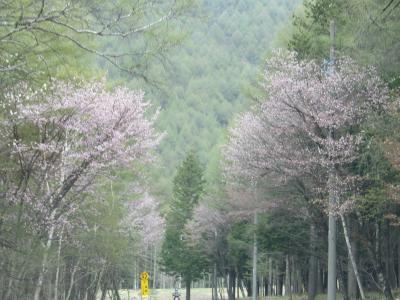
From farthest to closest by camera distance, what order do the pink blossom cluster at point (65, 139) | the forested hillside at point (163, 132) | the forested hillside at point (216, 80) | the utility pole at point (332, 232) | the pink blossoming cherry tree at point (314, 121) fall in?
the forested hillside at point (216, 80) → the pink blossoming cherry tree at point (314, 121) → the utility pole at point (332, 232) → the pink blossom cluster at point (65, 139) → the forested hillside at point (163, 132)

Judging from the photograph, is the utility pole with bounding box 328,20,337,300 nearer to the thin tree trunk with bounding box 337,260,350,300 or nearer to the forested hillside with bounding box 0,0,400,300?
the forested hillside with bounding box 0,0,400,300

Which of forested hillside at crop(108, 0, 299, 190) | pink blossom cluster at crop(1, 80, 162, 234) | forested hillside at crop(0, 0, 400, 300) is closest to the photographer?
forested hillside at crop(0, 0, 400, 300)

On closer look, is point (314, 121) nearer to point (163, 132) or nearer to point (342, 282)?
point (163, 132)

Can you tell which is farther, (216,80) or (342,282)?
(216,80)

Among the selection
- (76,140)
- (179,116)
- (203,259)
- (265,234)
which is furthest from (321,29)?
(179,116)

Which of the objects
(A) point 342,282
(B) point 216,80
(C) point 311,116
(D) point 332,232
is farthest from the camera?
(B) point 216,80

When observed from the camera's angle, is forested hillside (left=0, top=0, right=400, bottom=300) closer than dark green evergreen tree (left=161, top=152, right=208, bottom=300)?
Yes

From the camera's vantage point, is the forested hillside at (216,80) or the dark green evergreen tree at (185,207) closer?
the dark green evergreen tree at (185,207)

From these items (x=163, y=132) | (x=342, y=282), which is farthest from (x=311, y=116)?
(x=342, y=282)

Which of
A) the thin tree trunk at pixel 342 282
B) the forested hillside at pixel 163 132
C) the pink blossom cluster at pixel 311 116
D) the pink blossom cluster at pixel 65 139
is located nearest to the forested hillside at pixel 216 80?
the forested hillside at pixel 163 132

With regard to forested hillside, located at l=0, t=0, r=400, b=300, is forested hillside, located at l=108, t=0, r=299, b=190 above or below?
above

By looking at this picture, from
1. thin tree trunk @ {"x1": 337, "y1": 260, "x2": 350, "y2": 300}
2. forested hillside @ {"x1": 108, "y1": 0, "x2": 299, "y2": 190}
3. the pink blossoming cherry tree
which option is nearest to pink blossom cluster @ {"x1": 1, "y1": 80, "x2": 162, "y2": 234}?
the pink blossoming cherry tree

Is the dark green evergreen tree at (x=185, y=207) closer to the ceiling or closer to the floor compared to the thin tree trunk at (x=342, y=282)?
closer to the ceiling

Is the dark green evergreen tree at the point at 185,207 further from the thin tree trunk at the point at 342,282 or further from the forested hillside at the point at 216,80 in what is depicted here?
the thin tree trunk at the point at 342,282
